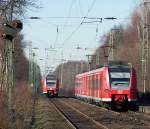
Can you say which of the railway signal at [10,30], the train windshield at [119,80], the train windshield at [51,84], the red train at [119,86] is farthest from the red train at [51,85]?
the railway signal at [10,30]

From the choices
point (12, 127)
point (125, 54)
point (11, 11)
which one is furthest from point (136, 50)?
point (12, 127)

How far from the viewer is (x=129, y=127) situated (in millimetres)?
24516

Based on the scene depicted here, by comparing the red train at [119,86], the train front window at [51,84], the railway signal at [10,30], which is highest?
the railway signal at [10,30]

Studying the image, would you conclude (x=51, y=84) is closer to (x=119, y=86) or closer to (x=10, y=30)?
(x=119, y=86)

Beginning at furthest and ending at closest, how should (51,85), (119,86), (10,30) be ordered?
(51,85), (119,86), (10,30)

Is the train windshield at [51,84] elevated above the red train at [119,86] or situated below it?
above

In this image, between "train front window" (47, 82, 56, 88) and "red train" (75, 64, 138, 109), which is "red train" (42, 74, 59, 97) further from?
"red train" (75, 64, 138, 109)

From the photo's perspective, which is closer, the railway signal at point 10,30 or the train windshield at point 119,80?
the railway signal at point 10,30

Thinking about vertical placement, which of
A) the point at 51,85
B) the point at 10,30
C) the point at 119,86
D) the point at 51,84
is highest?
the point at 10,30

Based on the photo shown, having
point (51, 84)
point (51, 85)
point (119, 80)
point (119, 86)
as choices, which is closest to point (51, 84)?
point (51, 84)

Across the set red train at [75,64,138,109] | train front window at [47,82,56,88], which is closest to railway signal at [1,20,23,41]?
red train at [75,64,138,109]

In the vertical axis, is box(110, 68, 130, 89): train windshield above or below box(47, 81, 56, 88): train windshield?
below

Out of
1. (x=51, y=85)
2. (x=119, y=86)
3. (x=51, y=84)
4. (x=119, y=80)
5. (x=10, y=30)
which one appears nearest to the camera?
(x=10, y=30)

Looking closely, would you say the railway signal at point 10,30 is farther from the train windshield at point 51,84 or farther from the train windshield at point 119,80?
the train windshield at point 51,84
